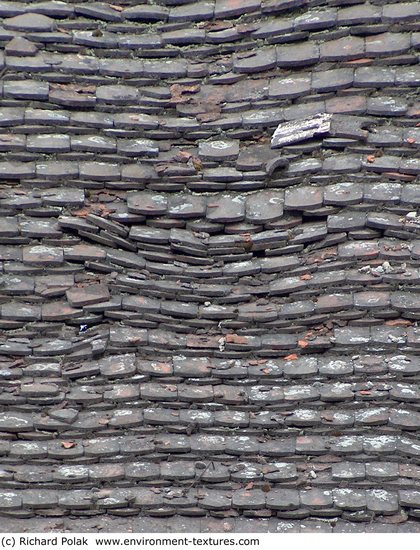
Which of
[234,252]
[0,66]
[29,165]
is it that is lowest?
[234,252]

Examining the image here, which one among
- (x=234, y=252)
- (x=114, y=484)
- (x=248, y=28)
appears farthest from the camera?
(x=248, y=28)

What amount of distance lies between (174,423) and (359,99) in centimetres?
260

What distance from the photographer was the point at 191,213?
895cm

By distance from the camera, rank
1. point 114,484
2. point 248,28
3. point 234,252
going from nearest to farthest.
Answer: point 114,484 < point 234,252 < point 248,28

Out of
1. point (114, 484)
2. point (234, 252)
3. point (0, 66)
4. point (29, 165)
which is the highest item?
point (0, 66)

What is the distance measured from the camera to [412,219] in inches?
346

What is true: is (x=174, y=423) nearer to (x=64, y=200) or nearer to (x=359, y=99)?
(x=64, y=200)

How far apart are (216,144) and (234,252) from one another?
811 mm

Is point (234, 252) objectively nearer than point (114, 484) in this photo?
No

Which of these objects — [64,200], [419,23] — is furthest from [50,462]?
[419,23]

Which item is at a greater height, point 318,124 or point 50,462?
point 318,124

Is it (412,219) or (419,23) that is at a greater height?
(419,23)

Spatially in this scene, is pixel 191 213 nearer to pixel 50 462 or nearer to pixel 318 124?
pixel 318 124

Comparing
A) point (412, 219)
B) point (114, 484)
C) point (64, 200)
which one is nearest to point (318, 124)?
point (412, 219)
